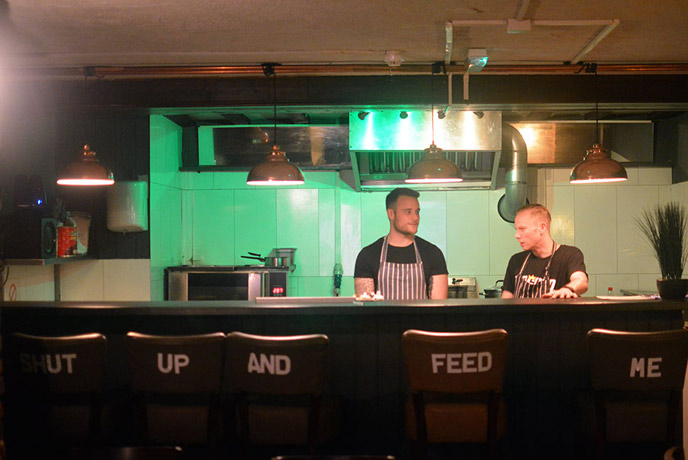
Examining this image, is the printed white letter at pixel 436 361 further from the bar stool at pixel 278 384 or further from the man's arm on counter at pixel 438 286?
the man's arm on counter at pixel 438 286

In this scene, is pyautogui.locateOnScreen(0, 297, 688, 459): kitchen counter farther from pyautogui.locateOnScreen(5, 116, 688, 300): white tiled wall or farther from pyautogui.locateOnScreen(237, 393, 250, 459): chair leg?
pyautogui.locateOnScreen(5, 116, 688, 300): white tiled wall

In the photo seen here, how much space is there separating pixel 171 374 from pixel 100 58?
2.15 m

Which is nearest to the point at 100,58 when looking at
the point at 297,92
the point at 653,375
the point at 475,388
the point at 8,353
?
the point at 297,92

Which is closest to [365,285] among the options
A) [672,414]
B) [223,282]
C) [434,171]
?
[434,171]

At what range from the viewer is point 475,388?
2.59m

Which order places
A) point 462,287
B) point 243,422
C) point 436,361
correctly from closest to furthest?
1. point 436,361
2. point 243,422
3. point 462,287

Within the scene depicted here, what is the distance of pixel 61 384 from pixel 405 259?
7.28 feet

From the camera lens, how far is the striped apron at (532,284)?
3.74m

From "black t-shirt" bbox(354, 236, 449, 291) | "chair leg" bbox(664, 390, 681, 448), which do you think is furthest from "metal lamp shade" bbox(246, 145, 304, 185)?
"chair leg" bbox(664, 390, 681, 448)

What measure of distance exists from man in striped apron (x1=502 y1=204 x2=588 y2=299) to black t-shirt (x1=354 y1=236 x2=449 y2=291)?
0.50 metres

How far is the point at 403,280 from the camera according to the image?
4.00m

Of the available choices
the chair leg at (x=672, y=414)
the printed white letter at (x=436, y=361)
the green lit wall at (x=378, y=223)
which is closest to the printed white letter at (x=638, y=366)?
the chair leg at (x=672, y=414)

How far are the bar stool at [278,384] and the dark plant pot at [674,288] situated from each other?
1.91 meters

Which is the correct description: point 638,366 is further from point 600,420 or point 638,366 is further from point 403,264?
point 403,264
